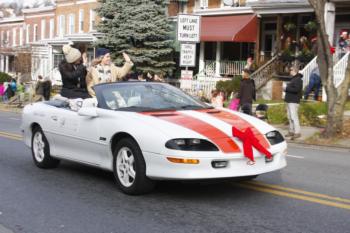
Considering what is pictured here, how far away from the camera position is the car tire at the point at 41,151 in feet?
29.1

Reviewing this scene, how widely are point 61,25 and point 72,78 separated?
41398mm

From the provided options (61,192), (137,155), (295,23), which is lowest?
(61,192)

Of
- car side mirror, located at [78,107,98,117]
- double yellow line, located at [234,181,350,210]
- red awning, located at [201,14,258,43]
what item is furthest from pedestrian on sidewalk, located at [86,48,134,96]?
red awning, located at [201,14,258,43]

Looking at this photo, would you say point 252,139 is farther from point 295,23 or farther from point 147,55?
point 147,55

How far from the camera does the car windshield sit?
24.7 feet

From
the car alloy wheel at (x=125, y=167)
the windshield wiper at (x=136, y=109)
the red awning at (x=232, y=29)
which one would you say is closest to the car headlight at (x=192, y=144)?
the car alloy wheel at (x=125, y=167)

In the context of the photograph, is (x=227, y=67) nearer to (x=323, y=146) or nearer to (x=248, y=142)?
(x=323, y=146)

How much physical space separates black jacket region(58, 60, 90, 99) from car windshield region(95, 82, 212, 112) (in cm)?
119

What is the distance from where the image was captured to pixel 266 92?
2530 cm

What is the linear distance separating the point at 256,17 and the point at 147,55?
664 cm

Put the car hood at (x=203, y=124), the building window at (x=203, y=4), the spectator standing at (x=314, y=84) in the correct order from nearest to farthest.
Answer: the car hood at (x=203, y=124)
the spectator standing at (x=314, y=84)
the building window at (x=203, y=4)

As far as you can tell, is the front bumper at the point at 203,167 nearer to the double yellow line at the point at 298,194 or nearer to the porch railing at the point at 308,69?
the double yellow line at the point at 298,194

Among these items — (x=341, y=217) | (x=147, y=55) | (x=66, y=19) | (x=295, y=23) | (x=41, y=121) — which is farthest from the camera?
(x=66, y=19)

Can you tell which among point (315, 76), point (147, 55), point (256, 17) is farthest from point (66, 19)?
point (315, 76)
